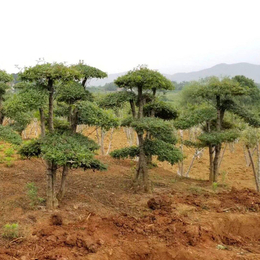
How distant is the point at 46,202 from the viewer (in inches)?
362

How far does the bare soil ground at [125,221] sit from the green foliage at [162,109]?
12.1ft

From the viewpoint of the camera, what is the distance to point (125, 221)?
8719 mm

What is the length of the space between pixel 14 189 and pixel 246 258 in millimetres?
8568

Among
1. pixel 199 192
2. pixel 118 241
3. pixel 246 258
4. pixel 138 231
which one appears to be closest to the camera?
pixel 246 258

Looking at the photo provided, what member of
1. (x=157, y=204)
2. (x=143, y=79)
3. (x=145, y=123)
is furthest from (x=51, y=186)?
(x=143, y=79)

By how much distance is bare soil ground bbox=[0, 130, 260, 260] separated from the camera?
22.8 ft

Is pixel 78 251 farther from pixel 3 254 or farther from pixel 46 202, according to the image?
pixel 46 202

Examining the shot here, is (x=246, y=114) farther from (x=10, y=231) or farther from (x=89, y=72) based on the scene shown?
(x=10, y=231)

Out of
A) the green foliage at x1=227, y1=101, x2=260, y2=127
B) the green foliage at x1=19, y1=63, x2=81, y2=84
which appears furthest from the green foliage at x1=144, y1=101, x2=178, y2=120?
the green foliage at x1=19, y1=63, x2=81, y2=84

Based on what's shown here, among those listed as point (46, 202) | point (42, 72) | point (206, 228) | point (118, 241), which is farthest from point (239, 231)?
point (42, 72)

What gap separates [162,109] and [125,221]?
6694 mm

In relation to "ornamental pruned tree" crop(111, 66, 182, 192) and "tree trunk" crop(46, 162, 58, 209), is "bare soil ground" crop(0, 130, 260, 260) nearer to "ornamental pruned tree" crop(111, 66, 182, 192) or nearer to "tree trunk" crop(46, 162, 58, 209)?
"tree trunk" crop(46, 162, 58, 209)

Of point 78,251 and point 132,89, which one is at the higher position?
point 132,89

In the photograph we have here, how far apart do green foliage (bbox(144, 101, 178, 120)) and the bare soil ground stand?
3693 millimetres
